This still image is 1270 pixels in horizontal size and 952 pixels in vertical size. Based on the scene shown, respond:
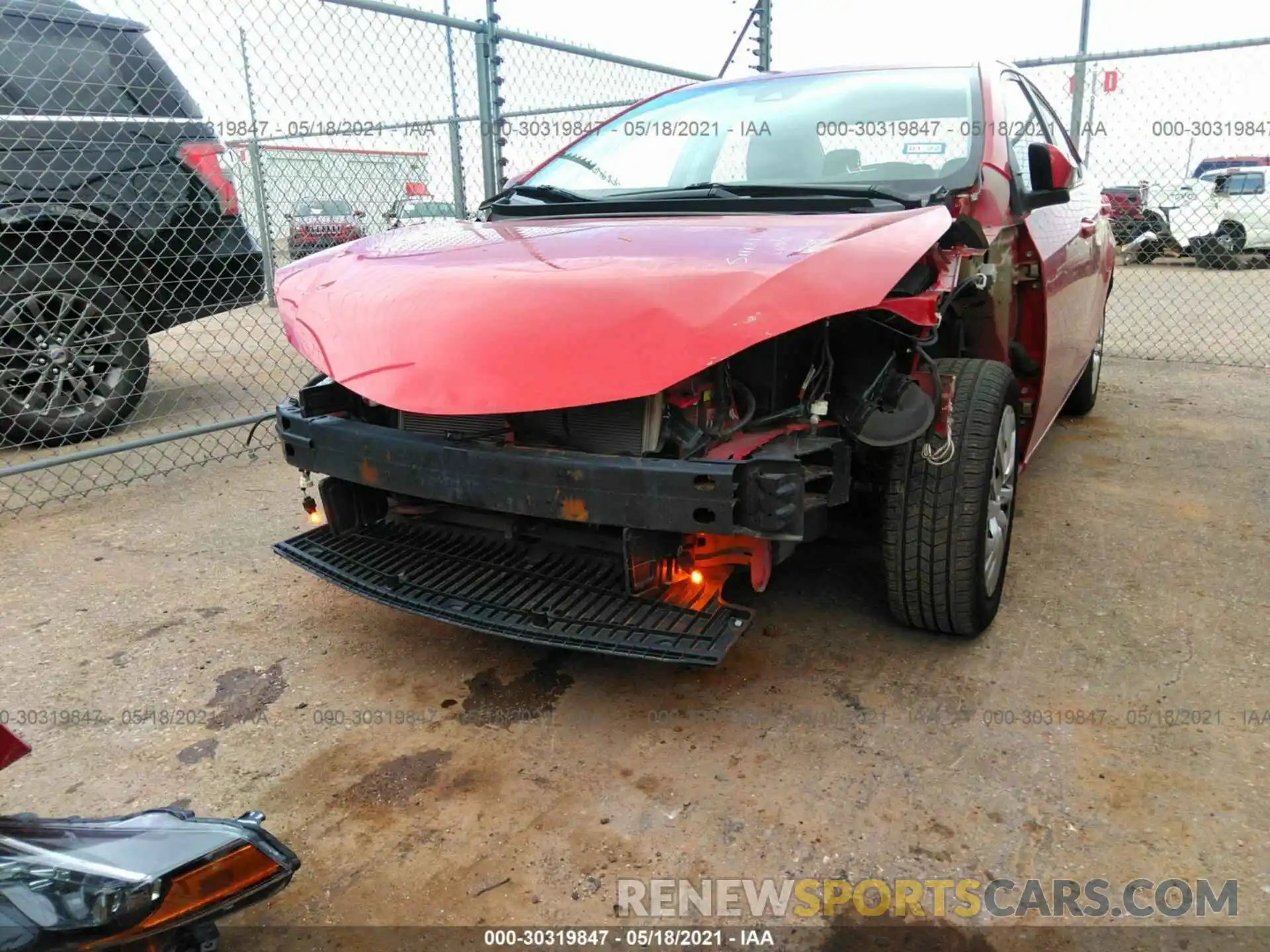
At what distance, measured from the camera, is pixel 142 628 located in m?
3.05

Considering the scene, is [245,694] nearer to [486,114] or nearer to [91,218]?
[91,218]

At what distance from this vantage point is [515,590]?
2.45 m

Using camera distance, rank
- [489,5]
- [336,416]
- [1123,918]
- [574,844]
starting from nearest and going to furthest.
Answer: [1123,918] → [574,844] → [336,416] → [489,5]

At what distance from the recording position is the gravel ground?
191 cm

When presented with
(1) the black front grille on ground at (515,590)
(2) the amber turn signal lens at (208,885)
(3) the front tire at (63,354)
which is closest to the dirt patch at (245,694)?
(1) the black front grille on ground at (515,590)

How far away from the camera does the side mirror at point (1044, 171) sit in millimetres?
3105

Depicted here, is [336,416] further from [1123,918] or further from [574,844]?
[1123,918]

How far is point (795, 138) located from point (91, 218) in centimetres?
400

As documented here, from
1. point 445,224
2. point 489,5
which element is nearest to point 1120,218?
point 489,5

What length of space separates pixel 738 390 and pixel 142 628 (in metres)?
2.25

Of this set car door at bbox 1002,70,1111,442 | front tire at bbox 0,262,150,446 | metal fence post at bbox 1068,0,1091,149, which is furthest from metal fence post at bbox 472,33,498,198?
metal fence post at bbox 1068,0,1091,149

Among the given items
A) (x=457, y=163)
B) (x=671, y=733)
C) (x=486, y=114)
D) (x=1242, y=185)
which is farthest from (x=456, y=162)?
(x=1242, y=185)

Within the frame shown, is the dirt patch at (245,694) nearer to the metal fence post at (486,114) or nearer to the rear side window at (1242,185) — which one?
the metal fence post at (486,114)

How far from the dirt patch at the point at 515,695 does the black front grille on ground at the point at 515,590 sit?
1.00 feet
